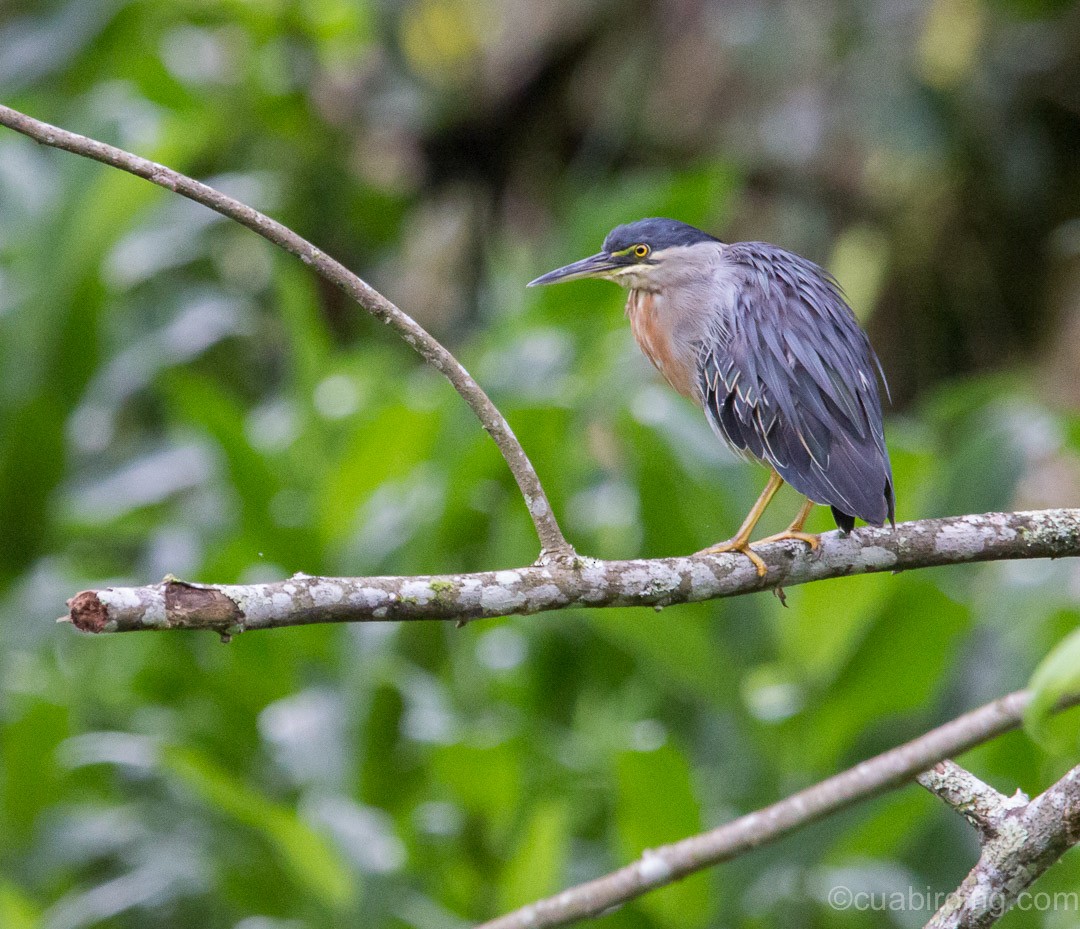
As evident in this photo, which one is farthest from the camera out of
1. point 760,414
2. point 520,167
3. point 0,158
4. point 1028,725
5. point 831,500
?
point 520,167

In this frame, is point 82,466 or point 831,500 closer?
point 831,500

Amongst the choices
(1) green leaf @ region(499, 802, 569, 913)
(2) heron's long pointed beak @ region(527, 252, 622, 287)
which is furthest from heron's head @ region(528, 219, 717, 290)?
(1) green leaf @ region(499, 802, 569, 913)

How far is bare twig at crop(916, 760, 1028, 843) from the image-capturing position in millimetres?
1758

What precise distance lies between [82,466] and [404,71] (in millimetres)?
3758

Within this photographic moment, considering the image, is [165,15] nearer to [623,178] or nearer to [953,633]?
[623,178]

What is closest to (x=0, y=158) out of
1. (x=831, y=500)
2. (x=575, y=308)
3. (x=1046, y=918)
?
(x=575, y=308)

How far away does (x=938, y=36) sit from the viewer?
21.0 feet

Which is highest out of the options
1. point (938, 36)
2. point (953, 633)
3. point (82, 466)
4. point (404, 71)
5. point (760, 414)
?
point (404, 71)

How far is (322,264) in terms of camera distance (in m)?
1.86

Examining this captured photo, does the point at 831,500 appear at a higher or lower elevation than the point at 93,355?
lower

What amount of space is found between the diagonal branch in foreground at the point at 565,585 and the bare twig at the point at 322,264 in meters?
0.10

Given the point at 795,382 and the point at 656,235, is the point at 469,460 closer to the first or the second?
the point at 656,235

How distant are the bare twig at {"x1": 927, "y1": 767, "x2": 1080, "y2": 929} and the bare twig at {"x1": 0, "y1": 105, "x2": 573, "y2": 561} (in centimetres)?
72

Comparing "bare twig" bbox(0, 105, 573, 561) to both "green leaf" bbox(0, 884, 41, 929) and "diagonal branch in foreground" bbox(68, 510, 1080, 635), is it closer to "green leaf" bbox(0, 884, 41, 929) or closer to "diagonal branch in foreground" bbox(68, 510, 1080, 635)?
"diagonal branch in foreground" bbox(68, 510, 1080, 635)
